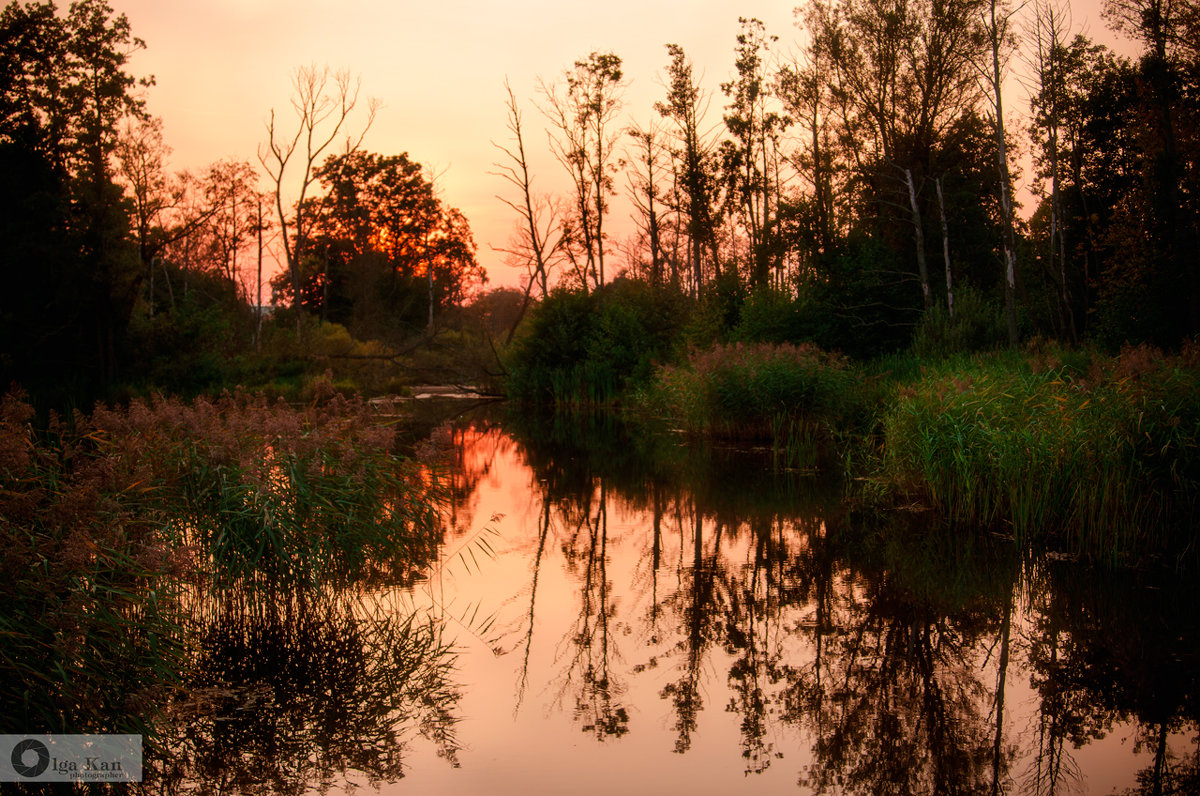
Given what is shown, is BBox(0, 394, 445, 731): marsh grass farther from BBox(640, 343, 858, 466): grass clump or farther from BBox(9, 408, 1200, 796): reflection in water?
BBox(640, 343, 858, 466): grass clump

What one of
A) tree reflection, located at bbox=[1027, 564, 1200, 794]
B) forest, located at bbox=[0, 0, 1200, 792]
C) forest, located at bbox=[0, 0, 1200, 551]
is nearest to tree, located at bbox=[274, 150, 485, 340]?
forest, located at bbox=[0, 0, 1200, 551]

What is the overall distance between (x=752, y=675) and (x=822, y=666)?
45cm

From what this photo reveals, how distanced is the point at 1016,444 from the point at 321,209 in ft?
141

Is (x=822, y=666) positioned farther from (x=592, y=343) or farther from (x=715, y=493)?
(x=592, y=343)

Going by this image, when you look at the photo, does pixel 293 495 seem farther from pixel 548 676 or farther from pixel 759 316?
pixel 759 316

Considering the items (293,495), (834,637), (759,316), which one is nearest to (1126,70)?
(759,316)

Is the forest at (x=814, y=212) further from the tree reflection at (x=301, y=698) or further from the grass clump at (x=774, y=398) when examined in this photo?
the tree reflection at (x=301, y=698)

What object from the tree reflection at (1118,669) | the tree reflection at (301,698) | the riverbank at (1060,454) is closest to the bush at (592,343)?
the riverbank at (1060,454)

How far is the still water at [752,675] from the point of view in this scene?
4094 mm

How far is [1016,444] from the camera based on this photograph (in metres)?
8.31
